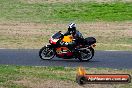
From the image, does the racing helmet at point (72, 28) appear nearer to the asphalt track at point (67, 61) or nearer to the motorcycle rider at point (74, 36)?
the motorcycle rider at point (74, 36)

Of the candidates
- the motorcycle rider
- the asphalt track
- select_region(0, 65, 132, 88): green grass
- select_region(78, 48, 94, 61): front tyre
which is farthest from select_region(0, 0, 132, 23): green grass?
select_region(0, 65, 132, 88): green grass

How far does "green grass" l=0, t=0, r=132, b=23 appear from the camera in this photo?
3312cm

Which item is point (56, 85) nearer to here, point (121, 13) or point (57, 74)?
point (57, 74)

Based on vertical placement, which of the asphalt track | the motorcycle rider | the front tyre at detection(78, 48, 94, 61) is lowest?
the asphalt track

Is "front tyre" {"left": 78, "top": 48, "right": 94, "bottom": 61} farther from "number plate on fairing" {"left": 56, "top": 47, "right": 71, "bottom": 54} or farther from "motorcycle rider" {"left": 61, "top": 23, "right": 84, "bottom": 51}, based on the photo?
"number plate on fairing" {"left": 56, "top": 47, "right": 71, "bottom": 54}

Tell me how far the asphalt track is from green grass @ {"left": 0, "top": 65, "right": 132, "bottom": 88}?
1.27 m

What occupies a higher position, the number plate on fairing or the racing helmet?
the racing helmet

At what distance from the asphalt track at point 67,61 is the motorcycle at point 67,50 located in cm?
22

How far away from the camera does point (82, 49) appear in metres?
19.4

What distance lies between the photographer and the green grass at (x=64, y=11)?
33.1 m

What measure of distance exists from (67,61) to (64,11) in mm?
16310

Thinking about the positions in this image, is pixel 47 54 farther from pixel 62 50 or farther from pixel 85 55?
pixel 85 55

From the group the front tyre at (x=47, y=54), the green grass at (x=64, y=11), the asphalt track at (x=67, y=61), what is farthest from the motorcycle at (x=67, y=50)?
the green grass at (x=64, y=11)

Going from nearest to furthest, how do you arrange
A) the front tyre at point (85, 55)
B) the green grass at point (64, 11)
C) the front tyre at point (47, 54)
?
the front tyre at point (85, 55) → the front tyre at point (47, 54) → the green grass at point (64, 11)
